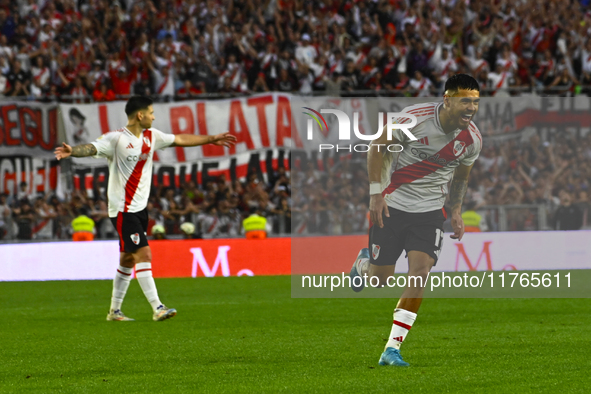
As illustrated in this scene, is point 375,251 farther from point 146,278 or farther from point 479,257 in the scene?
point 479,257

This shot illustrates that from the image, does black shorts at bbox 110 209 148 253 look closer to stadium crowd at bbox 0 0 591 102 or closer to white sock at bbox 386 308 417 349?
white sock at bbox 386 308 417 349

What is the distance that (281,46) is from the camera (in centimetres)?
2252

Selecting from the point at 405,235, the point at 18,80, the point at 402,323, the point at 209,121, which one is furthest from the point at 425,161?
the point at 18,80

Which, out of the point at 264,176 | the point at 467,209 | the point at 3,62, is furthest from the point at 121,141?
the point at 3,62

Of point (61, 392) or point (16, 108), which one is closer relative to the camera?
point (61, 392)

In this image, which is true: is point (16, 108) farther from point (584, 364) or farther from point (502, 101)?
point (584, 364)

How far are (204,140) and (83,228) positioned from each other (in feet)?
26.1

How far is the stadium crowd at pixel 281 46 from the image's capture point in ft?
69.2

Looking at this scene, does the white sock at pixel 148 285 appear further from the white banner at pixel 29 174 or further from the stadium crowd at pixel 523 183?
the white banner at pixel 29 174

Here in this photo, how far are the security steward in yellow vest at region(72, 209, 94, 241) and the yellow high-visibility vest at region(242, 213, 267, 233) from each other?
9.68ft

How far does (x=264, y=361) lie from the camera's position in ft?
24.1

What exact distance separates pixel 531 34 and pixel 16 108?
12793 mm

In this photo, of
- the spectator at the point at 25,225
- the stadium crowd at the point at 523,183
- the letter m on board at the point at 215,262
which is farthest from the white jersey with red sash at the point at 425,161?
the spectator at the point at 25,225

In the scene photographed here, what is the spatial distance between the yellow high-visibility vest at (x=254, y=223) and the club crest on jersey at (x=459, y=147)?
10779mm
